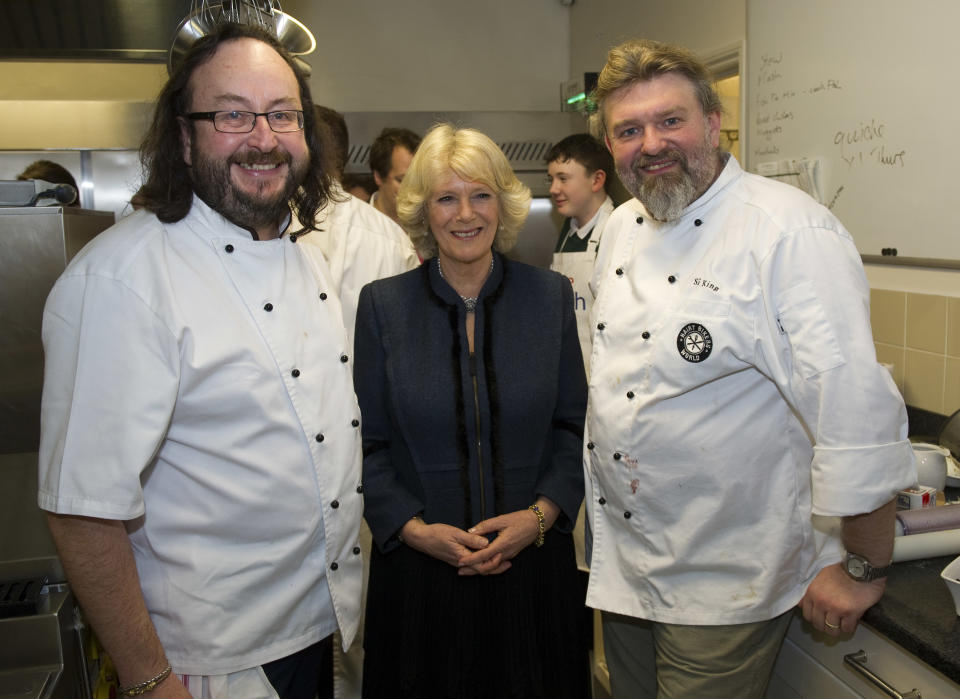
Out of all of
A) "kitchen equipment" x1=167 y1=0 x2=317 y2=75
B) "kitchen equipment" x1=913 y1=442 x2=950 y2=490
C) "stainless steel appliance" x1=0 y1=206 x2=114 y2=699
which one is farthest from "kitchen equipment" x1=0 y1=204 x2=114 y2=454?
"kitchen equipment" x1=913 y1=442 x2=950 y2=490

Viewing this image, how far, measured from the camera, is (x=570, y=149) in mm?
3189

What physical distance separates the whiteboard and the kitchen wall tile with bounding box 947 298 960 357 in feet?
0.37

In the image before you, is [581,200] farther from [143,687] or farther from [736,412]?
[143,687]

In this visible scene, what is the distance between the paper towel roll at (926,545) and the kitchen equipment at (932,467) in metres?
0.28

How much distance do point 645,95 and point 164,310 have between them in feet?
2.95

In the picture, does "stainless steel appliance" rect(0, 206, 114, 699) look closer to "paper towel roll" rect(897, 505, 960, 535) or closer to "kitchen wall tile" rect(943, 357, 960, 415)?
"paper towel roll" rect(897, 505, 960, 535)

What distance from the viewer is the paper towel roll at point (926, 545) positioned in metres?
1.35

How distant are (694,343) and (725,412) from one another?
131mm

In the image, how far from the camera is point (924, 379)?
1.91 m

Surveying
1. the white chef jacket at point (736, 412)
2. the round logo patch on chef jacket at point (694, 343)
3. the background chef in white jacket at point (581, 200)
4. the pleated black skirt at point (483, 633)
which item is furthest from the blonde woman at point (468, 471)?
the background chef in white jacket at point (581, 200)

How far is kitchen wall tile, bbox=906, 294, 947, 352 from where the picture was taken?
1.83 m

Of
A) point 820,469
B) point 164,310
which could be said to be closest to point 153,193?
point 164,310

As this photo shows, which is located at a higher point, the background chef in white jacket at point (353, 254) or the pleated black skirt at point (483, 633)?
the background chef in white jacket at point (353, 254)

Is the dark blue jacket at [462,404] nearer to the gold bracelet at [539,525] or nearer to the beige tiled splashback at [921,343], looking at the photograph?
the gold bracelet at [539,525]
